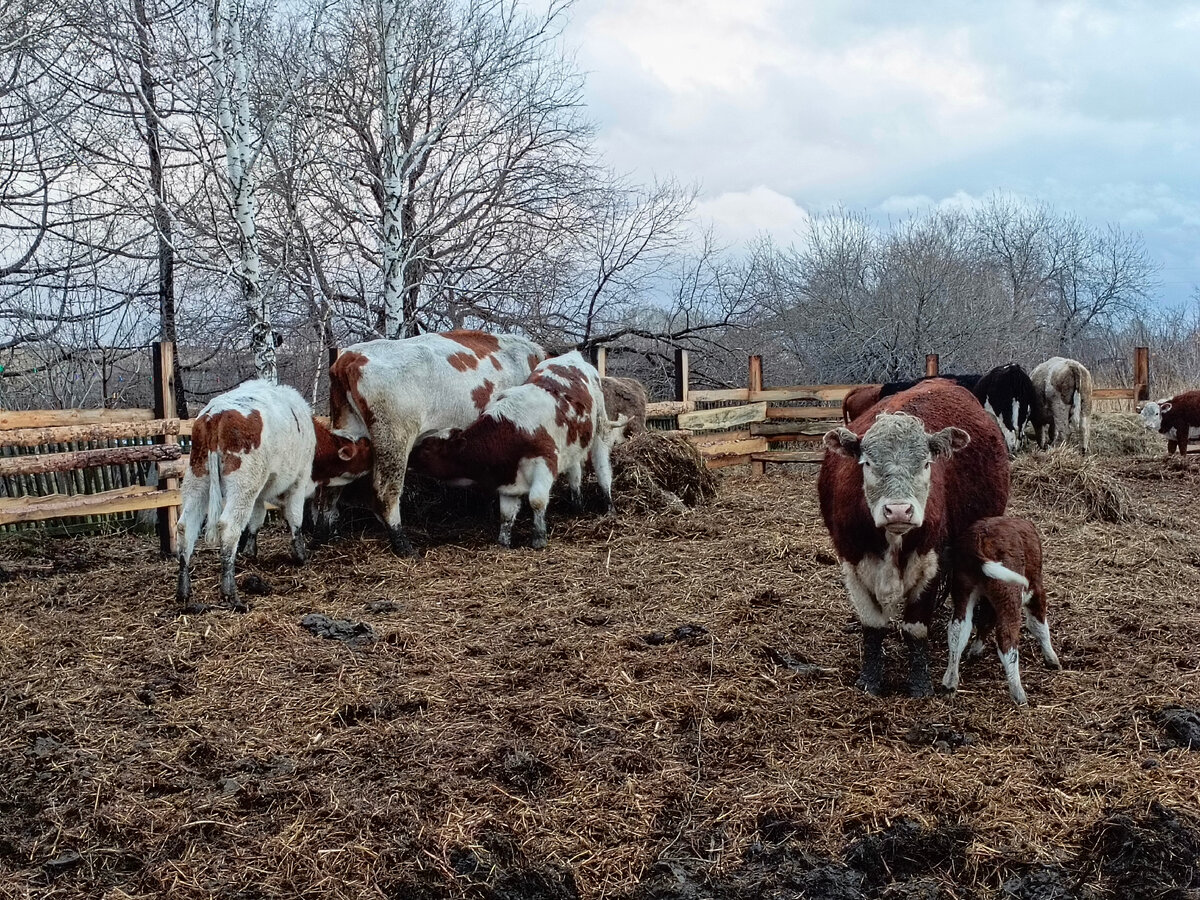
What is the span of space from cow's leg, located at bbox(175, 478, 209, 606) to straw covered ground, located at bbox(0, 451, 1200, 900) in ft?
0.77

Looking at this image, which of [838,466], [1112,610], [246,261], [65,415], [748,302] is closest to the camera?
[838,466]

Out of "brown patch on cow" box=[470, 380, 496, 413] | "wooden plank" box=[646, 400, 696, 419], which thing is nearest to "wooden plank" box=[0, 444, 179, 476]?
"brown patch on cow" box=[470, 380, 496, 413]

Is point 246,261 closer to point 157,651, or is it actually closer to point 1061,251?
point 157,651

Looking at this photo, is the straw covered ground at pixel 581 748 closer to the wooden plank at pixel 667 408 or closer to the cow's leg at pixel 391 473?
the cow's leg at pixel 391 473

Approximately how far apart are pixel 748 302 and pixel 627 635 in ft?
52.4

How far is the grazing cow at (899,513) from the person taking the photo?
4.25 meters

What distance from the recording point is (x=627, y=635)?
5.52 meters

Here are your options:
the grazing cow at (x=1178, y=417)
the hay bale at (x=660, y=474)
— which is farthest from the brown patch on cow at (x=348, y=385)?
the grazing cow at (x=1178, y=417)

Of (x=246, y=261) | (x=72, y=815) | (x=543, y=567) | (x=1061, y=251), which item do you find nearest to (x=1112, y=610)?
(x=543, y=567)

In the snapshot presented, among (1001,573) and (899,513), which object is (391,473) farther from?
(1001,573)

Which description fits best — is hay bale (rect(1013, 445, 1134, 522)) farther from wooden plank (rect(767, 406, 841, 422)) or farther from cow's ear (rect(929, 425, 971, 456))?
cow's ear (rect(929, 425, 971, 456))

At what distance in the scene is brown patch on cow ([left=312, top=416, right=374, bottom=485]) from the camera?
7965 millimetres

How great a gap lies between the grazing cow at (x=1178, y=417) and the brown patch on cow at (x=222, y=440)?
1433 centimetres

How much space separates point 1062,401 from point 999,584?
11.9 meters
